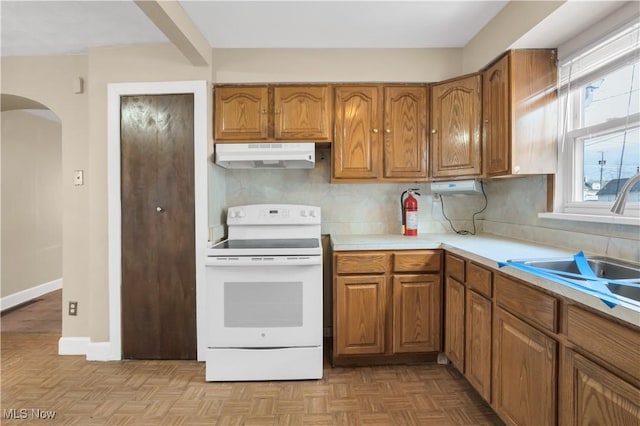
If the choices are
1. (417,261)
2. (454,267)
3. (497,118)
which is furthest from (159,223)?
(497,118)

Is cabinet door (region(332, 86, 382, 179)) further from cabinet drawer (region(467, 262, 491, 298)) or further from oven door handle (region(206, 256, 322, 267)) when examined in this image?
cabinet drawer (region(467, 262, 491, 298))

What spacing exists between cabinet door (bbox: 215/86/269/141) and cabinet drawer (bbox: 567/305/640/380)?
6.77 feet

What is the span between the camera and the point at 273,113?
2410 mm

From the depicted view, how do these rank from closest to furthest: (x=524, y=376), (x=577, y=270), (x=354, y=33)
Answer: (x=524, y=376) < (x=577, y=270) < (x=354, y=33)

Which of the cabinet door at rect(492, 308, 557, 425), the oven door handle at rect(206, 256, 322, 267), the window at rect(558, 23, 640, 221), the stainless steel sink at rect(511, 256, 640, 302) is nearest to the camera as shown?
the cabinet door at rect(492, 308, 557, 425)

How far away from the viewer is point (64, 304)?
2.49m

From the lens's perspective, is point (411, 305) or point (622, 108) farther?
point (411, 305)

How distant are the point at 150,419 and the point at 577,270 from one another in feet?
7.61

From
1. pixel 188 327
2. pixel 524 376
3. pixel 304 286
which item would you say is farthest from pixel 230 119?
pixel 524 376

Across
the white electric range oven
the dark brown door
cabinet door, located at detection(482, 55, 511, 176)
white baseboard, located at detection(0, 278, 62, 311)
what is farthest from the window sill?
white baseboard, located at detection(0, 278, 62, 311)

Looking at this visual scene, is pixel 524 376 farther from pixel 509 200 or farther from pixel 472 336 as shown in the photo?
pixel 509 200

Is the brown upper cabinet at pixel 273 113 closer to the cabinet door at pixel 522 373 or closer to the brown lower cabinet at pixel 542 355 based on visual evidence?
the brown lower cabinet at pixel 542 355

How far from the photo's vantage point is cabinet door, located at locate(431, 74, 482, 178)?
221 centimetres

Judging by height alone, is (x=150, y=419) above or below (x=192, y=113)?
below
